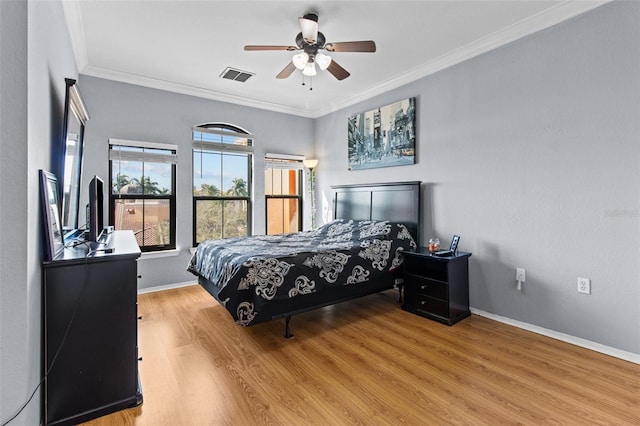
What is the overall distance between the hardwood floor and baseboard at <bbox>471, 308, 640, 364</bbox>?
7 cm

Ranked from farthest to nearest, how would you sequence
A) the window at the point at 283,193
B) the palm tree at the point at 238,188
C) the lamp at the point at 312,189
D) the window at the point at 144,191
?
the lamp at the point at 312,189 → the window at the point at 283,193 → the palm tree at the point at 238,188 → the window at the point at 144,191

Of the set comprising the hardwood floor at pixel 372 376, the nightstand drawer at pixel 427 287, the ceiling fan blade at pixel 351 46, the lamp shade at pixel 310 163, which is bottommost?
the hardwood floor at pixel 372 376

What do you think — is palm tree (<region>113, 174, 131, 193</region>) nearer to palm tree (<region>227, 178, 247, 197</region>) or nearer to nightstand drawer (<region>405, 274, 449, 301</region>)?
palm tree (<region>227, 178, 247, 197</region>)

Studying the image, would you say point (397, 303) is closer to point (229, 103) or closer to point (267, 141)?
point (267, 141)

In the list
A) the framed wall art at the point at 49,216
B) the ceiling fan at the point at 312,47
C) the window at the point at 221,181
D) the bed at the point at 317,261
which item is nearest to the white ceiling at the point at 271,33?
the ceiling fan at the point at 312,47

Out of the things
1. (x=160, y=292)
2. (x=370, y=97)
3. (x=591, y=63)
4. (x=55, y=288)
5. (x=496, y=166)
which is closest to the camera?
(x=55, y=288)

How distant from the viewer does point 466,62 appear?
336 centimetres

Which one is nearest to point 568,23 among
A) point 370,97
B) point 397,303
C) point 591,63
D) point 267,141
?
point 591,63

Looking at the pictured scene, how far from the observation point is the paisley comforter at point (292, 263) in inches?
98.3

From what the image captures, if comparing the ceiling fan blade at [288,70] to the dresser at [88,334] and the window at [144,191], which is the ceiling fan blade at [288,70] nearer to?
the window at [144,191]

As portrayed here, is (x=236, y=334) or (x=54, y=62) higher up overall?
(x=54, y=62)

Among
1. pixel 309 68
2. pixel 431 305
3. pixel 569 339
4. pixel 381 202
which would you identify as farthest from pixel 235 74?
pixel 569 339

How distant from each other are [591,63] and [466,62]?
112cm

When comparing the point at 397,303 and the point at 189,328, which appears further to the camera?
the point at 397,303
